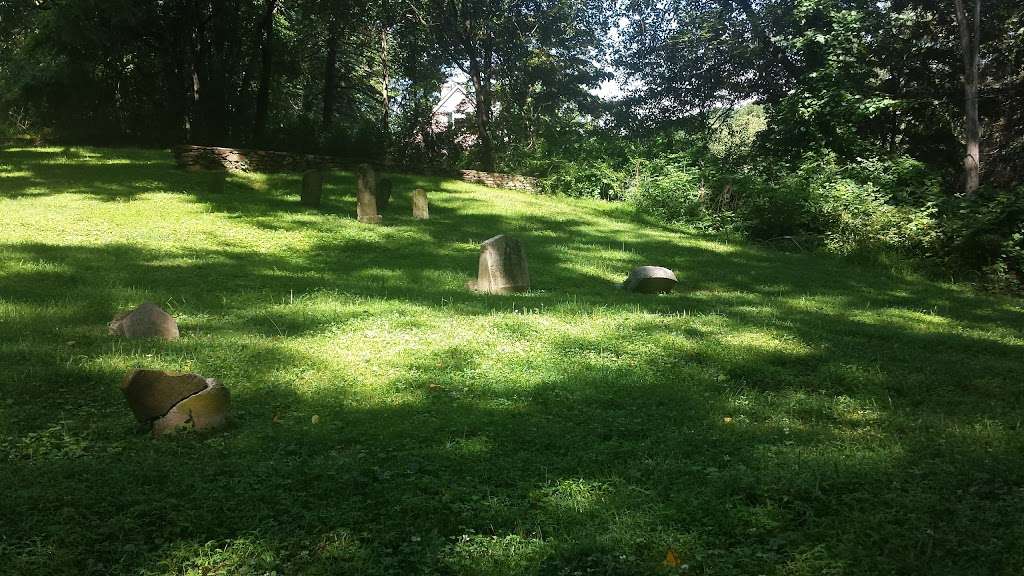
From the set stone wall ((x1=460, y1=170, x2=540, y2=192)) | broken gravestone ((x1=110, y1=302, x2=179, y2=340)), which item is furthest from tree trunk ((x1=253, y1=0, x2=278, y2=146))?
broken gravestone ((x1=110, y1=302, x2=179, y2=340))

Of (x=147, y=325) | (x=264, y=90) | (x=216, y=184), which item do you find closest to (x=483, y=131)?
(x=264, y=90)

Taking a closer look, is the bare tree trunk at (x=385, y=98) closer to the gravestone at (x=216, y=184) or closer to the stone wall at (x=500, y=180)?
the stone wall at (x=500, y=180)

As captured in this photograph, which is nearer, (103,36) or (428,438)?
(428,438)

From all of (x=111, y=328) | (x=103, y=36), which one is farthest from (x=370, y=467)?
(x=103, y=36)

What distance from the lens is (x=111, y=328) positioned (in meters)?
6.46

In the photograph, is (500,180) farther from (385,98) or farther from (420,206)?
(385,98)

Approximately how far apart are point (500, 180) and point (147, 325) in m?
17.8

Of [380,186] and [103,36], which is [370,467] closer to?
[380,186]

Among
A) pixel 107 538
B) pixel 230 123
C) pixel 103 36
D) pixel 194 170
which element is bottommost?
pixel 107 538

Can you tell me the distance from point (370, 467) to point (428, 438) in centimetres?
53

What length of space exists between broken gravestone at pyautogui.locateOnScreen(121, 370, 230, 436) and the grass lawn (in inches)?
5.4

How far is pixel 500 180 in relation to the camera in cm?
2339

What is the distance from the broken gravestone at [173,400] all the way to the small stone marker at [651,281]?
6295 mm

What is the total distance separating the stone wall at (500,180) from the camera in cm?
2330
